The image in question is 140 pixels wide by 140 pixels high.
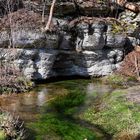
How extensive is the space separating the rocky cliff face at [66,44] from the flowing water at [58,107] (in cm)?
220

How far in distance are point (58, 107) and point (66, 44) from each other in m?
12.0

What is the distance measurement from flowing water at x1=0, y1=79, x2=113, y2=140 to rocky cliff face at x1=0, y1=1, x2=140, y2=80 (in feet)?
7.20

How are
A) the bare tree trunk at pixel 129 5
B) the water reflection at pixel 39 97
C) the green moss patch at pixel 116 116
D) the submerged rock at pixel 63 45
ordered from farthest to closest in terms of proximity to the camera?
the bare tree trunk at pixel 129 5, the submerged rock at pixel 63 45, the water reflection at pixel 39 97, the green moss patch at pixel 116 116

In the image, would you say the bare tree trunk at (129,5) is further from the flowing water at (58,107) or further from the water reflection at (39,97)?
the flowing water at (58,107)

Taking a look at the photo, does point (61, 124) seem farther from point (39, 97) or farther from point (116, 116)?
point (39, 97)

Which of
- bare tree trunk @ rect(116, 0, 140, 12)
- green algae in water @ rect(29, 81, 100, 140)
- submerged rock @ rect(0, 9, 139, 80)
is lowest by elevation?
green algae in water @ rect(29, 81, 100, 140)

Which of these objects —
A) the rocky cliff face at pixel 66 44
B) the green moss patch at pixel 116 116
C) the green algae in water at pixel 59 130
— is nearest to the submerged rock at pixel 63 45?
the rocky cliff face at pixel 66 44

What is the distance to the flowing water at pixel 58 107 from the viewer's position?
69.5 ft

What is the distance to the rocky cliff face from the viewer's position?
34.2m

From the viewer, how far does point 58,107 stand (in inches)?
1072

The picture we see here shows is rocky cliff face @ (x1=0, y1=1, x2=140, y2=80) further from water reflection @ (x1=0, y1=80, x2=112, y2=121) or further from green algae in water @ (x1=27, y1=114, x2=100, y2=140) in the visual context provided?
green algae in water @ (x1=27, y1=114, x2=100, y2=140)

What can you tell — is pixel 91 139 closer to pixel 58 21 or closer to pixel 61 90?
pixel 61 90

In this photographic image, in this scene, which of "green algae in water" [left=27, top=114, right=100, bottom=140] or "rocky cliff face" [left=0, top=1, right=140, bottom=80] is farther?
"rocky cliff face" [left=0, top=1, right=140, bottom=80]

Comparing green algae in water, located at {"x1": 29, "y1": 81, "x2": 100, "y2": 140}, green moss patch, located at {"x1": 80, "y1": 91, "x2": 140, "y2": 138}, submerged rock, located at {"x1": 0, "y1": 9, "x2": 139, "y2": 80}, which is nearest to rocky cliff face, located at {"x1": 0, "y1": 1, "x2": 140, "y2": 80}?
submerged rock, located at {"x1": 0, "y1": 9, "x2": 139, "y2": 80}
